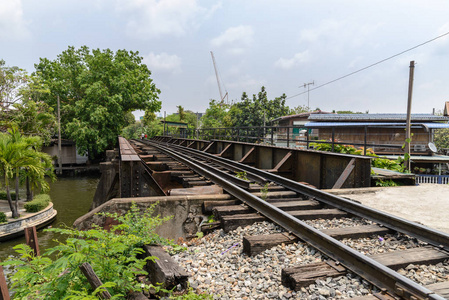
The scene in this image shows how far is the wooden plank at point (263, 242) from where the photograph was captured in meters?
3.29

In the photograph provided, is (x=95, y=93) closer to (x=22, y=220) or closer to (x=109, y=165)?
(x=22, y=220)

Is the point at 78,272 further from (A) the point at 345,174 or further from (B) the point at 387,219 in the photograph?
(A) the point at 345,174

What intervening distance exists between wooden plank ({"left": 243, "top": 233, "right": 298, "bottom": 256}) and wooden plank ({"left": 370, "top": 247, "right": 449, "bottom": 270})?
893 mm

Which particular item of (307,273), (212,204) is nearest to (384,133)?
(212,204)

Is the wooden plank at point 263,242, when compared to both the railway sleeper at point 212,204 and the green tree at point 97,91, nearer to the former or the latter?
the railway sleeper at point 212,204

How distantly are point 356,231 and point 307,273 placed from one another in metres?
1.24

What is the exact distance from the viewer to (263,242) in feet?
10.9

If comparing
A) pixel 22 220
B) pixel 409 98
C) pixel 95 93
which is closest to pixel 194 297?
pixel 409 98

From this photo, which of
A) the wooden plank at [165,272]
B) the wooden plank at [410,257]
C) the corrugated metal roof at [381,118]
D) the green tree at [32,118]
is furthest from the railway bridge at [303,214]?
the green tree at [32,118]

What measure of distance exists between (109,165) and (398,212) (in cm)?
899

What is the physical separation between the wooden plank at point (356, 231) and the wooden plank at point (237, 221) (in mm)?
946

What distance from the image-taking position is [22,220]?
2405cm

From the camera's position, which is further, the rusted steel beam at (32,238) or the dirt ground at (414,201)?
the rusted steel beam at (32,238)

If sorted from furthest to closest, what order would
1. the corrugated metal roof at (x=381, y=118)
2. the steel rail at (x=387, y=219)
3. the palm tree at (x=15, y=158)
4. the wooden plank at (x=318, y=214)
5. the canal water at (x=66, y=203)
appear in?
the corrugated metal roof at (x=381, y=118) < the palm tree at (x=15, y=158) < the canal water at (x=66, y=203) < the wooden plank at (x=318, y=214) < the steel rail at (x=387, y=219)
